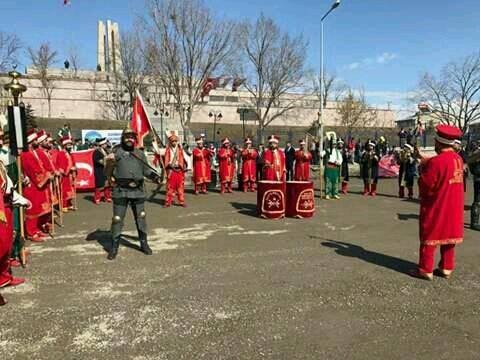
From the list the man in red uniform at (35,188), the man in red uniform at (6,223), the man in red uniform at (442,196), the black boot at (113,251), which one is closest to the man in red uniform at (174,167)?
the man in red uniform at (35,188)

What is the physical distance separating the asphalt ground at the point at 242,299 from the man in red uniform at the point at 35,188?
0.55 meters

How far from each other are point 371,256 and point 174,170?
6.26 m

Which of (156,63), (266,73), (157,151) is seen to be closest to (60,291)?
(157,151)

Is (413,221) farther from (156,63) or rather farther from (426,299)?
(156,63)

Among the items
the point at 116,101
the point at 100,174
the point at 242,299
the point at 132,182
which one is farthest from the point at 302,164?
the point at 116,101

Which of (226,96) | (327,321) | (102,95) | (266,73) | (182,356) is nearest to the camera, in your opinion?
(182,356)

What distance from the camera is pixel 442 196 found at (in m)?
5.21

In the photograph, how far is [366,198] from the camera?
43.3 ft

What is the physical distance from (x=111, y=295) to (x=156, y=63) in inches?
944

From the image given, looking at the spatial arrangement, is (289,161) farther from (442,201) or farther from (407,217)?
(442,201)

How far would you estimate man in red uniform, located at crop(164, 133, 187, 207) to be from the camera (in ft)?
37.0

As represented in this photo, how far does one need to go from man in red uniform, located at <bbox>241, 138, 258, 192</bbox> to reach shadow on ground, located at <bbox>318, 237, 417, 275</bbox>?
742cm

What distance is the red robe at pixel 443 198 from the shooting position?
5.18 meters

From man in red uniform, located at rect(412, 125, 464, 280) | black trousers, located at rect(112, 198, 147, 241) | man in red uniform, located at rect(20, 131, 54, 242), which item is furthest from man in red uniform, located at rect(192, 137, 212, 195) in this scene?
man in red uniform, located at rect(412, 125, 464, 280)
